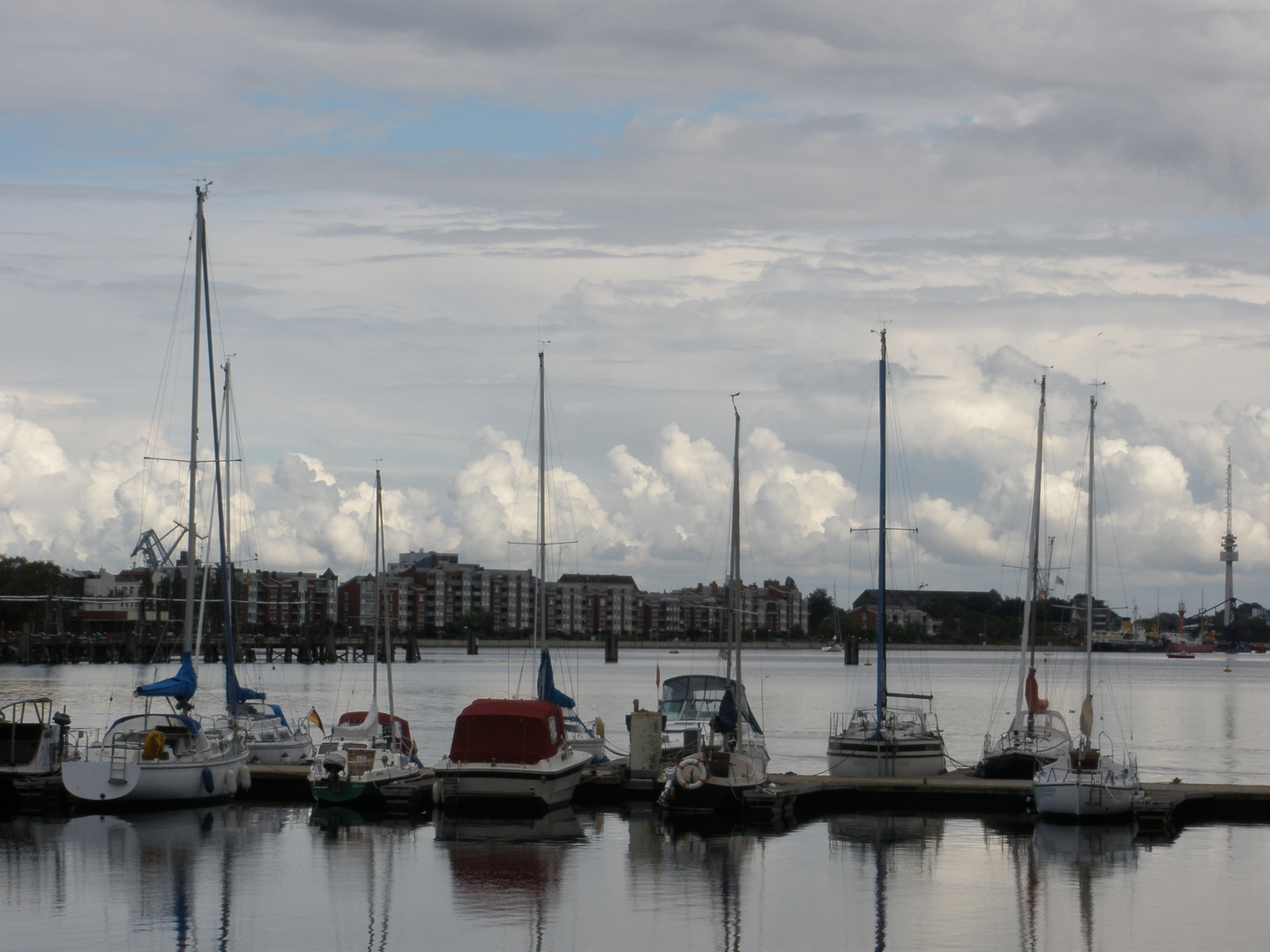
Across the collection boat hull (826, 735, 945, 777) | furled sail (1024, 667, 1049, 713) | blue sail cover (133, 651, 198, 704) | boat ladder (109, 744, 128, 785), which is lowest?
boat hull (826, 735, 945, 777)

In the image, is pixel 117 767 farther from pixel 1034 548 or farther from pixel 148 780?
pixel 1034 548

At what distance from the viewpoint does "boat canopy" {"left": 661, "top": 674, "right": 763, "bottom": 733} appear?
140 feet

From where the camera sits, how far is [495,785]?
3238 cm

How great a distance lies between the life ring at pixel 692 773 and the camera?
1277 inches

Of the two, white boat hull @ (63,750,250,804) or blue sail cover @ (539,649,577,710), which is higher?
blue sail cover @ (539,649,577,710)

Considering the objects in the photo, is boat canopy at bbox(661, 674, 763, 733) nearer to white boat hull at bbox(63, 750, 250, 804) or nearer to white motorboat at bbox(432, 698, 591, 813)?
white motorboat at bbox(432, 698, 591, 813)

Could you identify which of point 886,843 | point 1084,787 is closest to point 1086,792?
point 1084,787

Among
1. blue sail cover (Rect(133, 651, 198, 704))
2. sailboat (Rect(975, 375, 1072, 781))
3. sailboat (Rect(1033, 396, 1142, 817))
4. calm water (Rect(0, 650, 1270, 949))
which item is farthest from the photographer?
sailboat (Rect(975, 375, 1072, 781))

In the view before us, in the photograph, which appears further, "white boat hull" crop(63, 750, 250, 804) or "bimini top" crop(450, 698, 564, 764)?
"white boat hull" crop(63, 750, 250, 804)

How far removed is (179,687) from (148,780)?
2973 mm

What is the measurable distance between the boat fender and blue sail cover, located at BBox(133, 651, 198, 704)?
1.51 metres

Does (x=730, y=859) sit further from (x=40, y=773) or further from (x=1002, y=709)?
(x=1002, y=709)

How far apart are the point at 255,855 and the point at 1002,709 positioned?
225 feet

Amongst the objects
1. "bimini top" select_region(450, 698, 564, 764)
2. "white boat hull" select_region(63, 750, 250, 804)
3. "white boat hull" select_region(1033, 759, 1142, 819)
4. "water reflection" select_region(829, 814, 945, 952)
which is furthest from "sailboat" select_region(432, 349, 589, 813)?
"white boat hull" select_region(1033, 759, 1142, 819)
